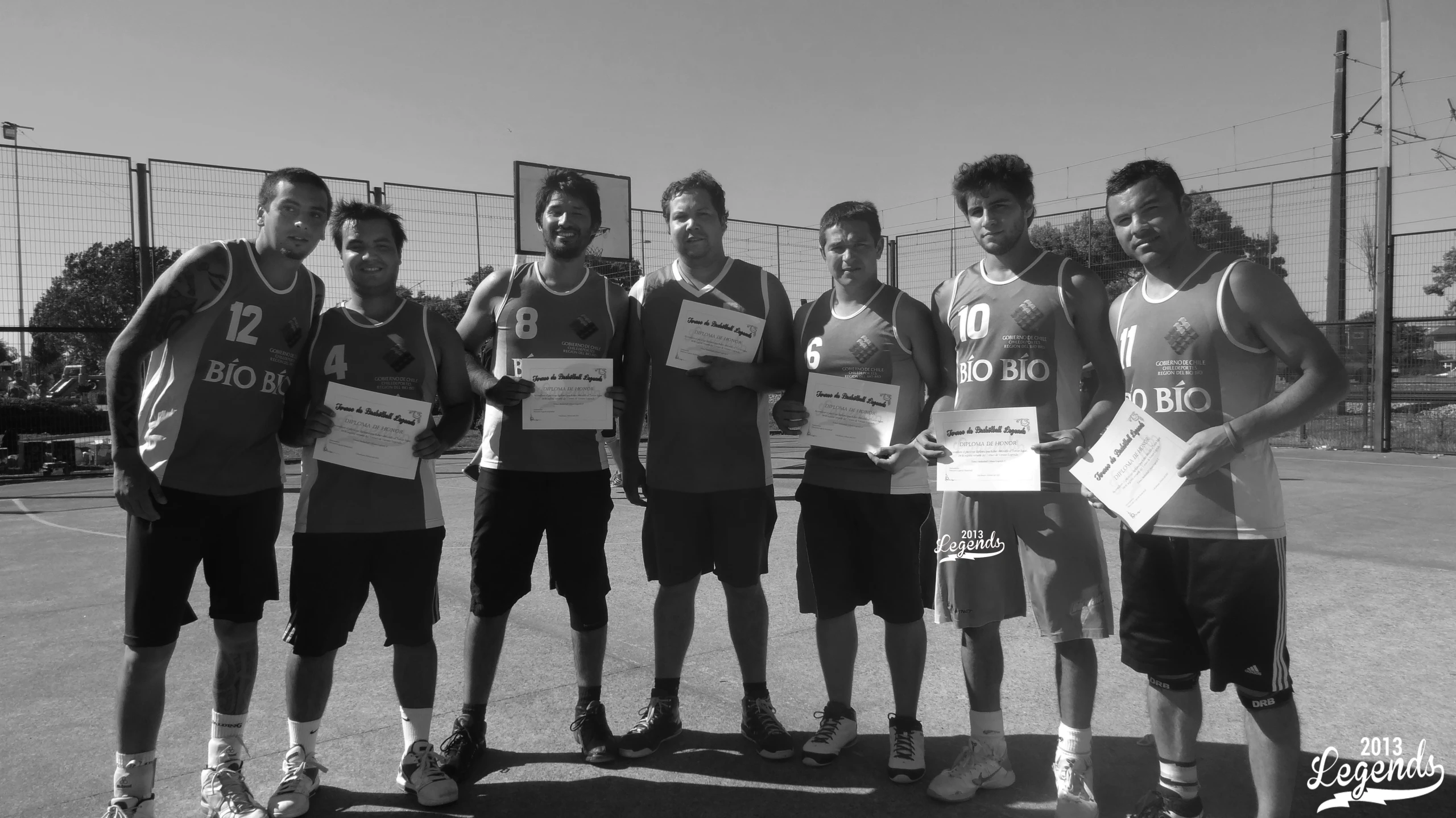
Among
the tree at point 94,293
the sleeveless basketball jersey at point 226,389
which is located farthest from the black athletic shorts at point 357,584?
the tree at point 94,293

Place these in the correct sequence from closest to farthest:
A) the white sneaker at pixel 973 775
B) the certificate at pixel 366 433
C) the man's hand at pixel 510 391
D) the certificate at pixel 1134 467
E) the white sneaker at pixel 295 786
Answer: the certificate at pixel 1134 467, the white sneaker at pixel 295 786, the white sneaker at pixel 973 775, the certificate at pixel 366 433, the man's hand at pixel 510 391

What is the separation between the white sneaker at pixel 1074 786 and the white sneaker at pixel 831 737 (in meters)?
0.81

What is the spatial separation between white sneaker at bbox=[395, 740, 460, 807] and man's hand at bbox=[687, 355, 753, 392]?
1.76 metres

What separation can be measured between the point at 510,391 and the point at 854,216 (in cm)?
155

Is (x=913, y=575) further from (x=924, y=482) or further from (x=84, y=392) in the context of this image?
(x=84, y=392)

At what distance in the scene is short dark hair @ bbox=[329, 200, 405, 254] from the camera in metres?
3.51

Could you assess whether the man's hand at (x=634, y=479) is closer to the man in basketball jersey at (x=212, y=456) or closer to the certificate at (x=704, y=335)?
the certificate at (x=704, y=335)

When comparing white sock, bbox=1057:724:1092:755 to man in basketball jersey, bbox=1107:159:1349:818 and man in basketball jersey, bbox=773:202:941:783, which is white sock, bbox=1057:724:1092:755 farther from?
man in basketball jersey, bbox=773:202:941:783

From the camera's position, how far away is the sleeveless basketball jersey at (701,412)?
3.86m

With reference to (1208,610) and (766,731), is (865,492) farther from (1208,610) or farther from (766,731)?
(1208,610)

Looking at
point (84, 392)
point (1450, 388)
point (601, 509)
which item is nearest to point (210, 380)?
point (601, 509)

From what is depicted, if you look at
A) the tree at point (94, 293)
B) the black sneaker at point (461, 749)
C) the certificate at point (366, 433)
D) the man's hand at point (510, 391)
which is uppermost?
the tree at point (94, 293)

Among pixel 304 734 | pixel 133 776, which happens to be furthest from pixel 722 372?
pixel 133 776

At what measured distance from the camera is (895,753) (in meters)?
3.44
